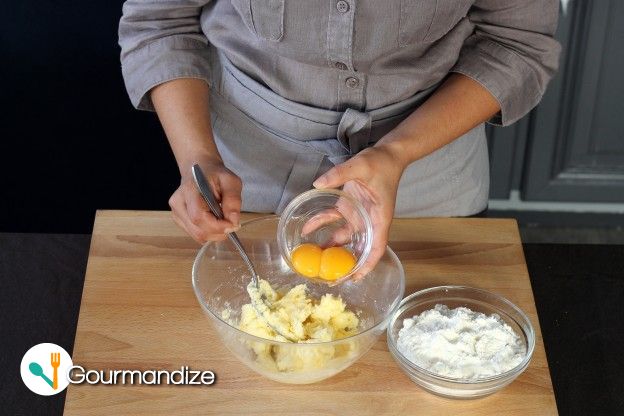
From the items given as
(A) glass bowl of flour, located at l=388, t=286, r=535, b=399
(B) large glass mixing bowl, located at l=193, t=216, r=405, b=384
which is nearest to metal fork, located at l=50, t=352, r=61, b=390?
(B) large glass mixing bowl, located at l=193, t=216, r=405, b=384

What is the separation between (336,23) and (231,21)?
0.20 metres

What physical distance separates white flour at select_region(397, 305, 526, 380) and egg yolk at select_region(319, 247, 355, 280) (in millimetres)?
105

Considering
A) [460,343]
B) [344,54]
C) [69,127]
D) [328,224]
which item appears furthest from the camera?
[69,127]

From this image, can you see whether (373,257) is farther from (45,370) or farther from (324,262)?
(45,370)

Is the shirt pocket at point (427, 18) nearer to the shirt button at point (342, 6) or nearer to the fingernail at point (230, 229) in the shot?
the shirt button at point (342, 6)

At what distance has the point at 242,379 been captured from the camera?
3.57 ft

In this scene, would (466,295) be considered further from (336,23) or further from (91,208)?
(91,208)

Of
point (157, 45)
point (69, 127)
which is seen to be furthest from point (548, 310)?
point (69, 127)

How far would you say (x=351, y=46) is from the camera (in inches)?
50.5

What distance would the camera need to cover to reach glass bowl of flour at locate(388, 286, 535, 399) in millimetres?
1043

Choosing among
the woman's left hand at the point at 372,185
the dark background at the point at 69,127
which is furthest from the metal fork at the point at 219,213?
the dark background at the point at 69,127

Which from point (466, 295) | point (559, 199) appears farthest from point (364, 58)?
point (559, 199)

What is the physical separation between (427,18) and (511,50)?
167 mm

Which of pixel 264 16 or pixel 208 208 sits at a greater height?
pixel 264 16
